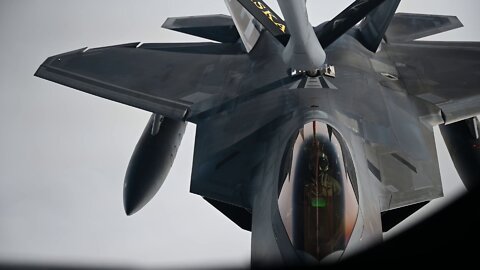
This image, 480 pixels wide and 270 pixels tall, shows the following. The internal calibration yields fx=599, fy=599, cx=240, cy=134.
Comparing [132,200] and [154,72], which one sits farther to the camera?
[154,72]

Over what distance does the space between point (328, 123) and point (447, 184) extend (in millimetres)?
2076

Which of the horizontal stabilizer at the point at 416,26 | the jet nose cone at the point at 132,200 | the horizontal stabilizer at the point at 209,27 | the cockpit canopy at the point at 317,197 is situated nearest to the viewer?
the cockpit canopy at the point at 317,197

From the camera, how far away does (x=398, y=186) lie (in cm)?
408

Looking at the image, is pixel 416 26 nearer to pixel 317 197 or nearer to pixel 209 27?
pixel 209 27

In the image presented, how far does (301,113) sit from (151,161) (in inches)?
74.4

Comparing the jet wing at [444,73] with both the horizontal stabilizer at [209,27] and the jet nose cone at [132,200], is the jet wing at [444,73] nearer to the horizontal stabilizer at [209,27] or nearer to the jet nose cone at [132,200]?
the horizontal stabilizer at [209,27]

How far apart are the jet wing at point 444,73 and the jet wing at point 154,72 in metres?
1.47

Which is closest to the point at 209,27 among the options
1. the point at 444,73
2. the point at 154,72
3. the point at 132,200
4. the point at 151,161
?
the point at 154,72

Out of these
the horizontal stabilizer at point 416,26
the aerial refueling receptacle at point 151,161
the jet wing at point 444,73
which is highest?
the horizontal stabilizer at point 416,26

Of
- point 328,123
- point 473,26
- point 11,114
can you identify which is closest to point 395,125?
point 328,123

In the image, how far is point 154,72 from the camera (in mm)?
5605

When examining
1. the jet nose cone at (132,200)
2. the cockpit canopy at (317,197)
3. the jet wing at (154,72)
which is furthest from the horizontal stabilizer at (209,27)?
the cockpit canopy at (317,197)

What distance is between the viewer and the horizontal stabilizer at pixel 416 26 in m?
5.96

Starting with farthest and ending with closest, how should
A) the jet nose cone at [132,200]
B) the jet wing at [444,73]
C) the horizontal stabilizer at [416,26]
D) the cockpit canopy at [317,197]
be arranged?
the horizontal stabilizer at [416,26] < the jet nose cone at [132,200] < the jet wing at [444,73] < the cockpit canopy at [317,197]
